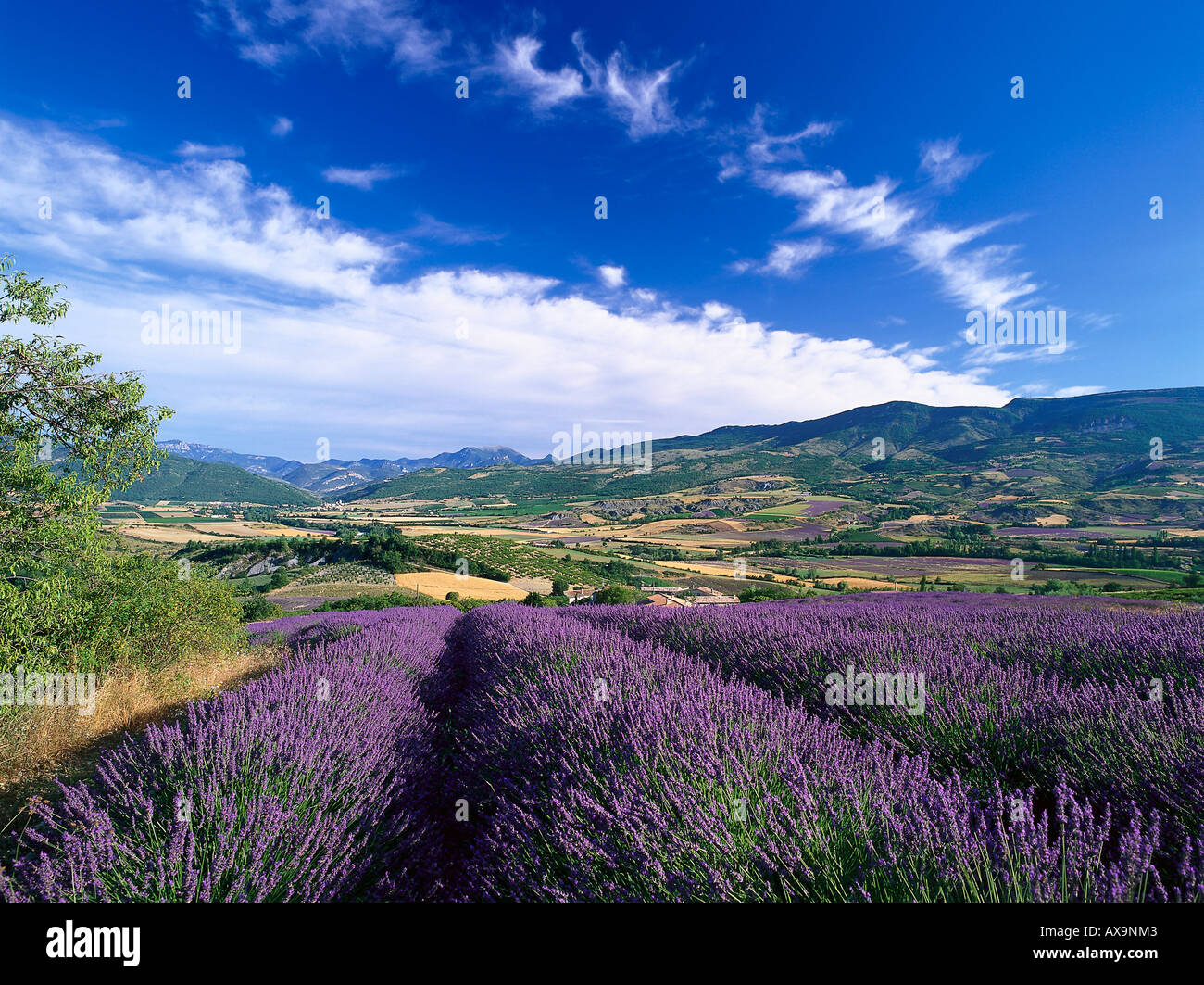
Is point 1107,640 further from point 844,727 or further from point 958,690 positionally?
point 844,727

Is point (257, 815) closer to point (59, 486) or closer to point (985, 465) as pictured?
point (59, 486)

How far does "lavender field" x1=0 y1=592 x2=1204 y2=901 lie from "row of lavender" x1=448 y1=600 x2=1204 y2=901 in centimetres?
1

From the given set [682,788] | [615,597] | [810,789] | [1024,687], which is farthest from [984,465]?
[682,788]

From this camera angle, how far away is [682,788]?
1.75 metres

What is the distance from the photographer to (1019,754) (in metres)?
2.39

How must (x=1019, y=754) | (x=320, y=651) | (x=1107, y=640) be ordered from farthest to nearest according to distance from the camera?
(x=320, y=651)
(x=1107, y=640)
(x=1019, y=754)

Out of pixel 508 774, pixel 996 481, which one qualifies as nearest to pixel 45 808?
pixel 508 774

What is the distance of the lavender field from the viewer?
144 centimetres

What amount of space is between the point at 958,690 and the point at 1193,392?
23545cm

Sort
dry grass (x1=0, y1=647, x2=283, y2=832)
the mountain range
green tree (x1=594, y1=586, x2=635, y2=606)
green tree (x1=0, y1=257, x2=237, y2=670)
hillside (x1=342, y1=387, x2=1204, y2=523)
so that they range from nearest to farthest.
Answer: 1. dry grass (x1=0, y1=647, x2=283, y2=832)
2. green tree (x1=0, y1=257, x2=237, y2=670)
3. green tree (x1=594, y1=586, x2=635, y2=606)
4. the mountain range
5. hillside (x1=342, y1=387, x2=1204, y2=523)

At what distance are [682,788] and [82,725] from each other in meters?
5.54

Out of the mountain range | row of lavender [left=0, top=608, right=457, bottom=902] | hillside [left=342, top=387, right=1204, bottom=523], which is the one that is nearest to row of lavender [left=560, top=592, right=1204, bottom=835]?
row of lavender [left=0, top=608, right=457, bottom=902]

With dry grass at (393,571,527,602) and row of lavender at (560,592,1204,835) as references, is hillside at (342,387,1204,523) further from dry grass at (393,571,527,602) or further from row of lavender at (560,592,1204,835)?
row of lavender at (560,592,1204,835)

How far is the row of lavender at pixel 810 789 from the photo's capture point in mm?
1348
